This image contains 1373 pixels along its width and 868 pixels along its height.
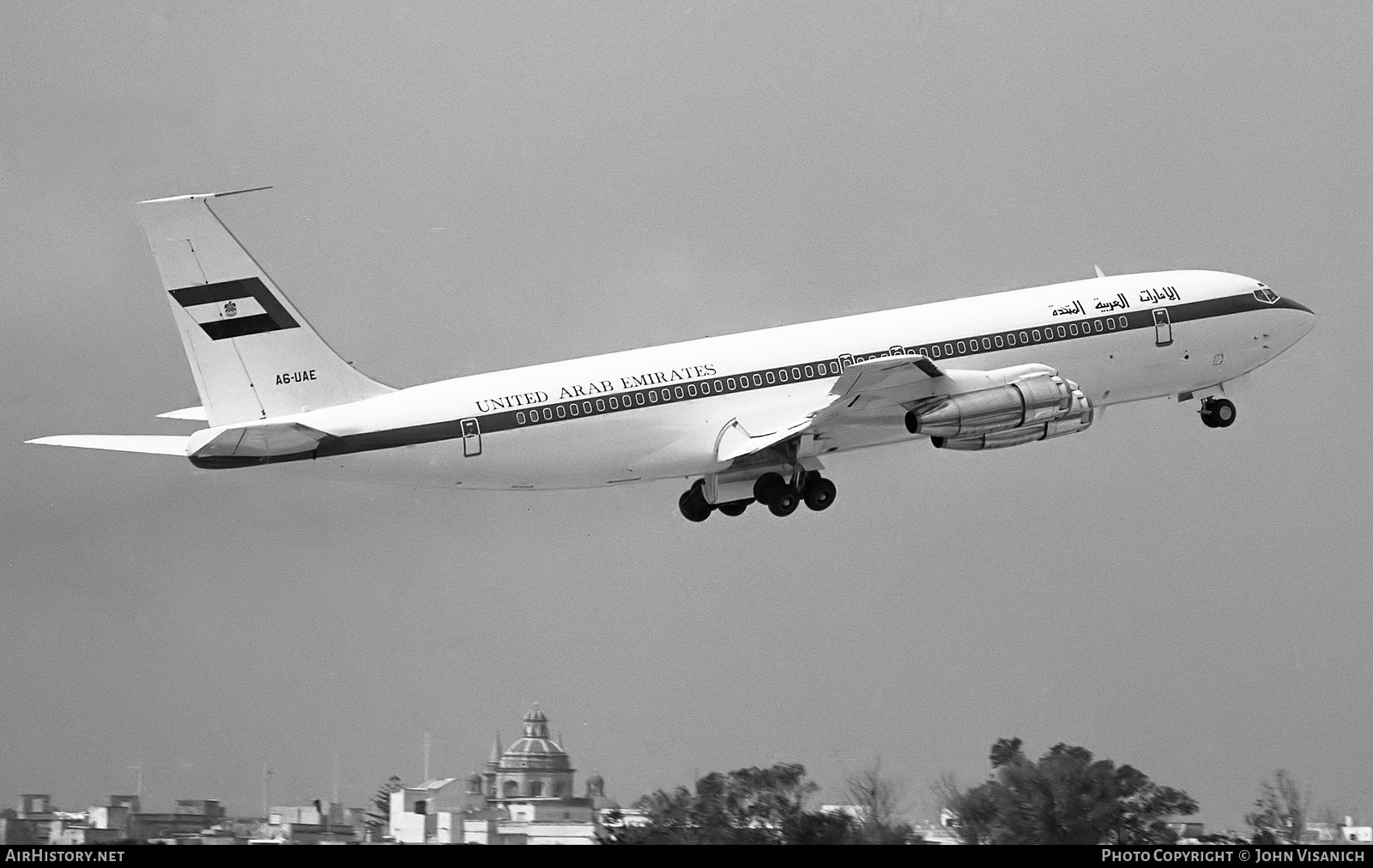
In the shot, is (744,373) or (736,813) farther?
(736,813)

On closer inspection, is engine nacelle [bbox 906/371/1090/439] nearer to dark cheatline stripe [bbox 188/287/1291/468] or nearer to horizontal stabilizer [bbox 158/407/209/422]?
dark cheatline stripe [bbox 188/287/1291/468]

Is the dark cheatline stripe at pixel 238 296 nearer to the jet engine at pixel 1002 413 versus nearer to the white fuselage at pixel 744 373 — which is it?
the white fuselage at pixel 744 373

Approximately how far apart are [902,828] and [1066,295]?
1521 cm

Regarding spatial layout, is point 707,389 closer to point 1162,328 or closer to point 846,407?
point 846,407

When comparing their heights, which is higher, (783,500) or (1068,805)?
(783,500)

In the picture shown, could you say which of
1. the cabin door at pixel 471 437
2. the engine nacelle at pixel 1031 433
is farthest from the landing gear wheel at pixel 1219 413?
the cabin door at pixel 471 437

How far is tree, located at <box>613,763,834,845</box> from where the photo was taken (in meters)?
58.4

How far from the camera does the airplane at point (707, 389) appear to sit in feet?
161

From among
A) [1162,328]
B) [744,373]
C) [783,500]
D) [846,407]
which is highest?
[1162,328]

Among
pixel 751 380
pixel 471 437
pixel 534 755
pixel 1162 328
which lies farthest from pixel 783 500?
pixel 534 755

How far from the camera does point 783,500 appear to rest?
5550 centimetres

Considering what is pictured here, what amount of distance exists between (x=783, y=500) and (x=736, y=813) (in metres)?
13.1

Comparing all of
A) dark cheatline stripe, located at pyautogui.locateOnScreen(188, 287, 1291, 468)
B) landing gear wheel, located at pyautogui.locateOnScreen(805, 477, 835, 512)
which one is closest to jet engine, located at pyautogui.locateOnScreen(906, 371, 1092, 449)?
dark cheatline stripe, located at pyautogui.locateOnScreen(188, 287, 1291, 468)
